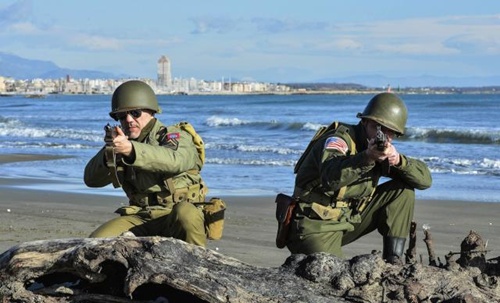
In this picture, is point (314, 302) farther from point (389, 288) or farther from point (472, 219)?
point (472, 219)

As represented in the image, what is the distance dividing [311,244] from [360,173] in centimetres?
81

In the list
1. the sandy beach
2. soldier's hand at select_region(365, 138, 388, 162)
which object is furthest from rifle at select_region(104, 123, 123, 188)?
the sandy beach

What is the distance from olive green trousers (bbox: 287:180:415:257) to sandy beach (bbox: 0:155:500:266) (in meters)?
1.94

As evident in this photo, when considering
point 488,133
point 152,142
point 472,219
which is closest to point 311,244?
point 152,142

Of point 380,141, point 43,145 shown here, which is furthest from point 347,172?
point 43,145

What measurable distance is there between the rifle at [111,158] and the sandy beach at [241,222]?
247cm

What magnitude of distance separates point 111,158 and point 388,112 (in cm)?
187

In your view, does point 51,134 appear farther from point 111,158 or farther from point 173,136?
point 111,158

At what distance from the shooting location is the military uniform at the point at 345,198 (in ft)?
19.4

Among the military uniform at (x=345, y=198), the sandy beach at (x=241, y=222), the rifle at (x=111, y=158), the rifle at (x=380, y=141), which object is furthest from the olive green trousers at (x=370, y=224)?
the sandy beach at (x=241, y=222)

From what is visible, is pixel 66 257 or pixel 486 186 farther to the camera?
pixel 486 186

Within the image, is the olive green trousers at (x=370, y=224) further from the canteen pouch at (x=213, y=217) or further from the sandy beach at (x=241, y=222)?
the sandy beach at (x=241, y=222)

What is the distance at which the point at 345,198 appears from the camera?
6.15 metres

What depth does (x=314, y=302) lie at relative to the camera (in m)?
4.45
